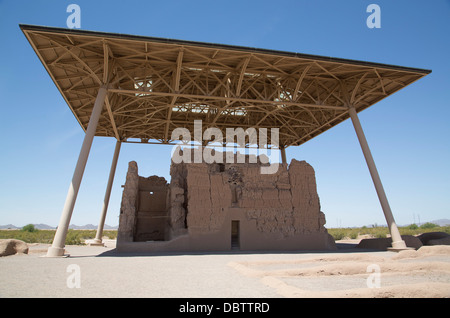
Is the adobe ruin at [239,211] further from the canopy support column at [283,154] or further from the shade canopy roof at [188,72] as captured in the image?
the canopy support column at [283,154]

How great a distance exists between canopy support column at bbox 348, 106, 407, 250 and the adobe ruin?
3.13 m

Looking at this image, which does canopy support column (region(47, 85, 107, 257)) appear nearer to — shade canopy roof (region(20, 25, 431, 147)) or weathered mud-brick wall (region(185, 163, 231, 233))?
shade canopy roof (region(20, 25, 431, 147))

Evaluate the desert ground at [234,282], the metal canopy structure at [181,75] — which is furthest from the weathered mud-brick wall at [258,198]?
the desert ground at [234,282]

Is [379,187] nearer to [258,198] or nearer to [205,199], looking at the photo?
[258,198]

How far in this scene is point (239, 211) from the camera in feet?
49.7

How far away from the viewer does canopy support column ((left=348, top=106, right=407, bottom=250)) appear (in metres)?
14.7

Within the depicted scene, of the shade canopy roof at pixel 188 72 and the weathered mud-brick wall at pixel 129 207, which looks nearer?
the shade canopy roof at pixel 188 72

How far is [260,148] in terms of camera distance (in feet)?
87.0

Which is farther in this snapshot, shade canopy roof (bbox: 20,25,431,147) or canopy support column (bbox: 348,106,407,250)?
canopy support column (bbox: 348,106,407,250)

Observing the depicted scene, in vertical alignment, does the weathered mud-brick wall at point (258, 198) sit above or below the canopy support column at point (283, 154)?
below

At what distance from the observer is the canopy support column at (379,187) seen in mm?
14730

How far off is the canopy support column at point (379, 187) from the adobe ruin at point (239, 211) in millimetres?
3127

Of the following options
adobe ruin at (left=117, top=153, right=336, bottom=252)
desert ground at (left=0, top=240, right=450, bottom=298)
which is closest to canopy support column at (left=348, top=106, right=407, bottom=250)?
adobe ruin at (left=117, top=153, right=336, bottom=252)

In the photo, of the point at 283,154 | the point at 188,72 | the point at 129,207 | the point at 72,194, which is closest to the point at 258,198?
the point at 129,207
